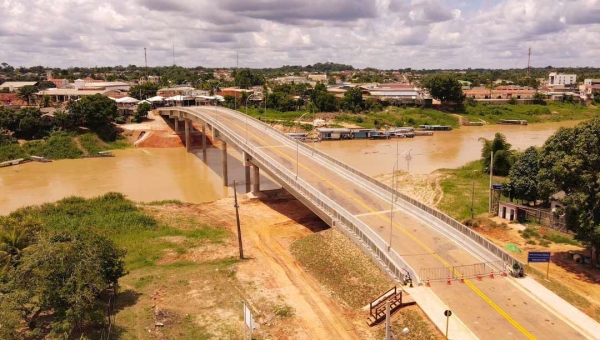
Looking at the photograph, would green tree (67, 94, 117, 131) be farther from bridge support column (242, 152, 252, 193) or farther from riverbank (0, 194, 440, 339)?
riverbank (0, 194, 440, 339)

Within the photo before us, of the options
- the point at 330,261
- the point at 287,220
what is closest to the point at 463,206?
the point at 287,220

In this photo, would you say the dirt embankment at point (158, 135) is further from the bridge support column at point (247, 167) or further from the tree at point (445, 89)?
the tree at point (445, 89)

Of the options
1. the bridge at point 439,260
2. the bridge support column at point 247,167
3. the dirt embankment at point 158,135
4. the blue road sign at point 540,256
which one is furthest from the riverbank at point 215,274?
the dirt embankment at point 158,135

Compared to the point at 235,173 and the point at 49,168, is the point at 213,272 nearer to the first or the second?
the point at 235,173

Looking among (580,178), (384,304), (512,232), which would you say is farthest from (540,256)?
A: (512,232)

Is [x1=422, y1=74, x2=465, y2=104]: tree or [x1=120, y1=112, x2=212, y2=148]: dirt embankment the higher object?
[x1=422, y1=74, x2=465, y2=104]: tree

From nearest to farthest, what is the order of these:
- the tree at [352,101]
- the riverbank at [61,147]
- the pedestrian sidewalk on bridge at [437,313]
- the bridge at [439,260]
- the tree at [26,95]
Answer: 1. the pedestrian sidewalk on bridge at [437,313]
2. the bridge at [439,260]
3. the riverbank at [61,147]
4. the tree at [26,95]
5. the tree at [352,101]

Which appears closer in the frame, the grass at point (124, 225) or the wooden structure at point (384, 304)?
the wooden structure at point (384, 304)

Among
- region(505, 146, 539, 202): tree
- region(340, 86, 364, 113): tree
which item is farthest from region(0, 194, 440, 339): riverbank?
region(340, 86, 364, 113): tree
